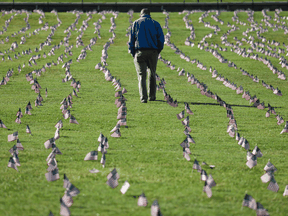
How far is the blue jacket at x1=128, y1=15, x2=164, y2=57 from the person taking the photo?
11.9 meters

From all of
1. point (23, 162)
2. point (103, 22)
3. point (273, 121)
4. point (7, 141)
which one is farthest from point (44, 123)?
point (103, 22)

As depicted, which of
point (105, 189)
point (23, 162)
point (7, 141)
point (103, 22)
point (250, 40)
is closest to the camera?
point (105, 189)

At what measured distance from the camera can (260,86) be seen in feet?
55.7

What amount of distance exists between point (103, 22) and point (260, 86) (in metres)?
20.8

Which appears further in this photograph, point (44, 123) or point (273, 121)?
point (273, 121)

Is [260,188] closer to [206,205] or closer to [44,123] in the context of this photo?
[206,205]

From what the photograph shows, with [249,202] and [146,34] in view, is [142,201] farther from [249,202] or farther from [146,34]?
[146,34]

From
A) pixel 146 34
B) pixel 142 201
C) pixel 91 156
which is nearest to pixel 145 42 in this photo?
pixel 146 34

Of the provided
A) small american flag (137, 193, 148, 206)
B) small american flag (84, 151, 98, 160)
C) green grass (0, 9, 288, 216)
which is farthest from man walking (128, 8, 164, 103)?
small american flag (137, 193, 148, 206)

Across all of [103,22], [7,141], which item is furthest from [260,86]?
[103,22]

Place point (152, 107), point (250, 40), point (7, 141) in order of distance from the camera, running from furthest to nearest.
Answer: point (250, 40)
point (152, 107)
point (7, 141)

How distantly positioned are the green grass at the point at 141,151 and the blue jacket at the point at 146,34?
1690mm

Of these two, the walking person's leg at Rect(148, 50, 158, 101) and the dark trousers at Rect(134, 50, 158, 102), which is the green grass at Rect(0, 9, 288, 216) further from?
the dark trousers at Rect(134, 50, 158, 102)

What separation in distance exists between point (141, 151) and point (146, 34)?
4873 millimetres
